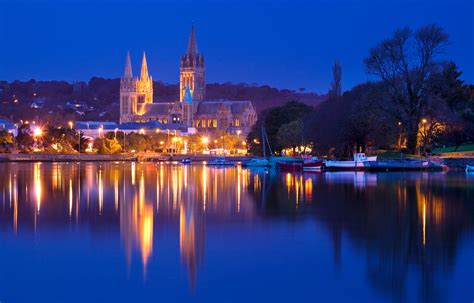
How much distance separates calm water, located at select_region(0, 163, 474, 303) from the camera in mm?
15055

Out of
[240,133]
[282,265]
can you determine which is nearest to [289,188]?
[282,265]

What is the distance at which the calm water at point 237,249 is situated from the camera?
1505 centimetres

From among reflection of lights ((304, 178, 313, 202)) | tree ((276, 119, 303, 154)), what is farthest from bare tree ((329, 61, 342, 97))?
reflection of lights ((304, 178, 313, 202))

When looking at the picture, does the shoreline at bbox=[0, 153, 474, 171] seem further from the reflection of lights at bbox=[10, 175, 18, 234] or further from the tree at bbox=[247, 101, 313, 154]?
the reflection of lights at bbox=[10, 175, 18, 234]

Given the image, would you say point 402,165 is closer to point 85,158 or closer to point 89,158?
point 89,158

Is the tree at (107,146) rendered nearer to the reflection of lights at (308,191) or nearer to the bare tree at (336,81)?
the bare tree at (336,81)

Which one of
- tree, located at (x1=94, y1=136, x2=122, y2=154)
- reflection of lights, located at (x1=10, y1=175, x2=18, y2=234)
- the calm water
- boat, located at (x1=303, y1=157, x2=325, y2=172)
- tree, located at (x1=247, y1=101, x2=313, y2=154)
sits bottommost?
the calm water

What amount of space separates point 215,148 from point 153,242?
5438 inches

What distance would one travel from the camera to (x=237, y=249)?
63.8 feet

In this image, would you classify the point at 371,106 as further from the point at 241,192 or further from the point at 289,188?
the point at 241,192

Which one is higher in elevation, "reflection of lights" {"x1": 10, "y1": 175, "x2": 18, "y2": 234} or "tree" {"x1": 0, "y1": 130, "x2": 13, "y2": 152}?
"tree" {"x1": 0, "y1": 130, "x2": 13, "y2": 152}

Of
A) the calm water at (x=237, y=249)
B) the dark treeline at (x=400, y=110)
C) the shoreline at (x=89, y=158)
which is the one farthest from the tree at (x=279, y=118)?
the calm water at (x=237, y=249)

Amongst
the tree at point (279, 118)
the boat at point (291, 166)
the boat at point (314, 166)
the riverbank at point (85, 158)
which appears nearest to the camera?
the boat at point (314, 166)

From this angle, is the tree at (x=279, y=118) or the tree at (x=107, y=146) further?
the tree at (x=107, y=146)
